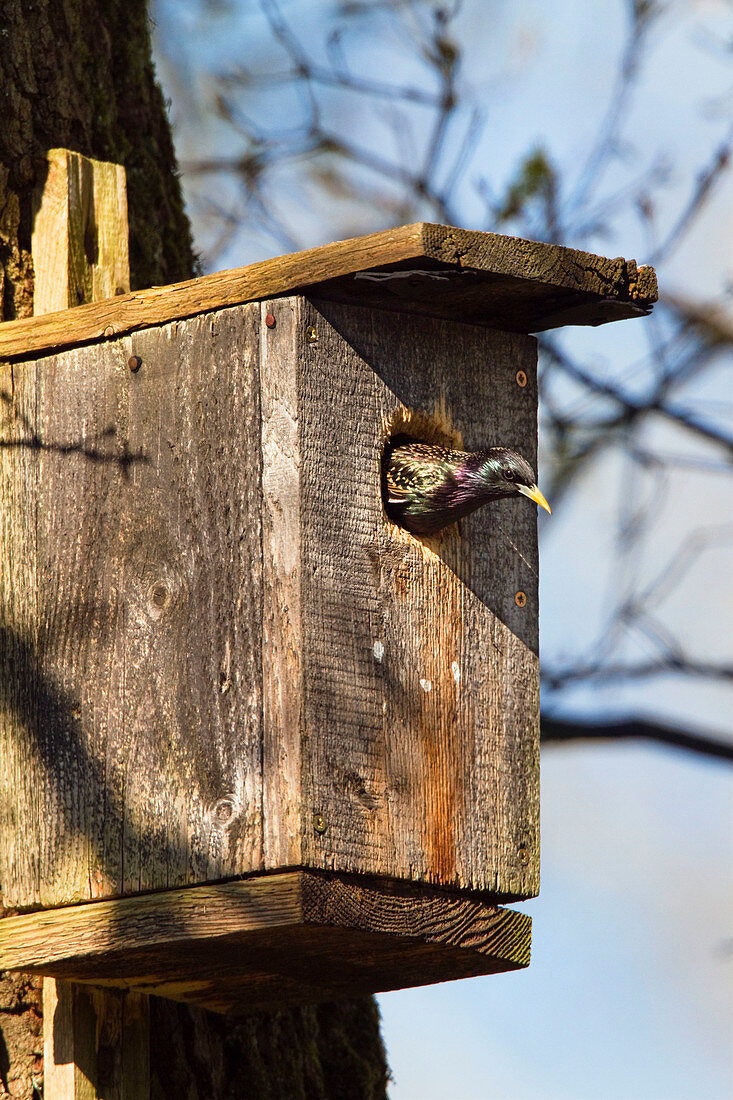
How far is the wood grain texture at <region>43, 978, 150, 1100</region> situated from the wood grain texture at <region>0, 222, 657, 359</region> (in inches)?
47.4

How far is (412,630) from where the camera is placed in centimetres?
266

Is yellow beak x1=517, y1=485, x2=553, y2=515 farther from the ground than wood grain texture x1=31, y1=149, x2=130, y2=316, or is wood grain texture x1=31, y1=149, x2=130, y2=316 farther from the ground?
wood grain texture x1=31, y1=149, x2=130, y2=316

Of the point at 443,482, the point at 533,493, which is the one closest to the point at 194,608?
the point at 443,482

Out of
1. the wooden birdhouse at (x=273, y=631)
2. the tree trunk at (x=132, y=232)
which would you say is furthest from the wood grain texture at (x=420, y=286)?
the tree trunk at (x=132, y=232)

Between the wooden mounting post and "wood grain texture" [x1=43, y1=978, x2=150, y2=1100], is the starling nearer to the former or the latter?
the wooden mounting post

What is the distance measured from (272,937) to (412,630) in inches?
22.4

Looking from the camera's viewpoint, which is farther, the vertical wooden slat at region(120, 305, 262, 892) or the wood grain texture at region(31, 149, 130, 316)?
the wood grain texture at region(31, 149, 130, 316)

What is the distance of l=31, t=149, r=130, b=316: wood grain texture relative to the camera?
10.8 feet

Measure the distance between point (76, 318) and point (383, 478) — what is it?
2.13 ft

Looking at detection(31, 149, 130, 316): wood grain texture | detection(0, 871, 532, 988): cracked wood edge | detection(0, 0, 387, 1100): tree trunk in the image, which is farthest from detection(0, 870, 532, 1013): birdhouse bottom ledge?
detection(31, 149, 130, 316): wood grain texture

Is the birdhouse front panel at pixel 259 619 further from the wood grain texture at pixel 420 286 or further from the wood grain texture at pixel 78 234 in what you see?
the wood grain texture at pixel 78 234

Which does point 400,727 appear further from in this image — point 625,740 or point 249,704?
point 625,740

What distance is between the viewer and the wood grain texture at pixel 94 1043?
2873 millimetres

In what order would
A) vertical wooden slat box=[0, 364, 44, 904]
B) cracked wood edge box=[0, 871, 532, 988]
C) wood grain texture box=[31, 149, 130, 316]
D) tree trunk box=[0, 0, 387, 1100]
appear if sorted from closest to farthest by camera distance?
cracked wood edge box=[0, 871, 532, 988]
vertical wooden slat box=[0, 364, 44, 904]
tree trunk box=[0, 0, 387, 1100]
wood grain texture box=[31, 149, 130, 316]
